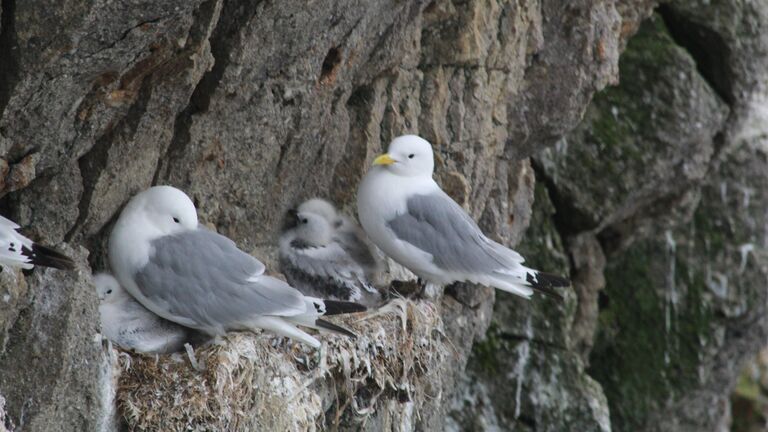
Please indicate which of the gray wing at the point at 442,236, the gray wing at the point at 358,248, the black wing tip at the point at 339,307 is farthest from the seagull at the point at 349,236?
the black wing tip at the point at 339,307

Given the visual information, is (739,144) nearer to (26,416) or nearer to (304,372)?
(304,372)

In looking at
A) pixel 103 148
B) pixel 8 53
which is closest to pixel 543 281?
pixel 103 148

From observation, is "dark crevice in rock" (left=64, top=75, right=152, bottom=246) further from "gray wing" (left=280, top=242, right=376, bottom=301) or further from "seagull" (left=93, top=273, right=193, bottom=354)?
"gray wing" (left=280, top=242, right=376, bottom=301)

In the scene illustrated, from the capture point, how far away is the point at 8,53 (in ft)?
16.1

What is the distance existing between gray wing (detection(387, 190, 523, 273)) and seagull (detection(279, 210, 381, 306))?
30cm

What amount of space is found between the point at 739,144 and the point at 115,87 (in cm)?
885

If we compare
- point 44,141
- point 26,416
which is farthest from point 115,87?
point 26,416

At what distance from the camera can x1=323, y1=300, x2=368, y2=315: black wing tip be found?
6320mm

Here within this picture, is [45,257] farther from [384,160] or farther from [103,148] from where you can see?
[384,160]

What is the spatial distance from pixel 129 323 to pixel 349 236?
5.76 ft

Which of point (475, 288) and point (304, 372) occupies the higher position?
point (475, 288)

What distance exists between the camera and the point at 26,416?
16.9 feet

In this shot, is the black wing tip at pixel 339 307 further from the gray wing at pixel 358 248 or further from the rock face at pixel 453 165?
the gray wing at pixel 358 248

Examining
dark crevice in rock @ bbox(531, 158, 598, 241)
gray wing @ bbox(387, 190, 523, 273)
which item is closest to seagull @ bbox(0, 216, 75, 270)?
gray wing @ bbox(387, 190, 523, 273)
